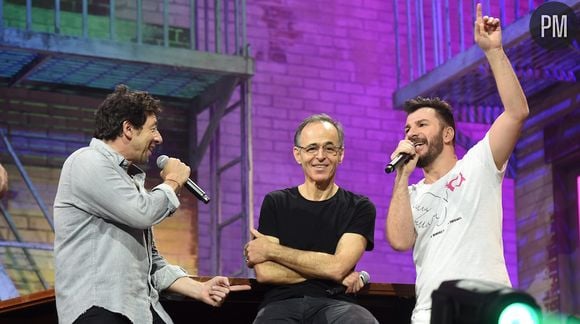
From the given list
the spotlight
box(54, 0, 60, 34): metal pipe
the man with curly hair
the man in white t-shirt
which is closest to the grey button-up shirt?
the man with curly hair

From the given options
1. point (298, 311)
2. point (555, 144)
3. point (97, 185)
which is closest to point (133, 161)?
point (97, 185)

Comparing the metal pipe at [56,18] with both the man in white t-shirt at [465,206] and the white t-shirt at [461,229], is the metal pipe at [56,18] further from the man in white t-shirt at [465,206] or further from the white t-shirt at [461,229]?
the white t-shirt at [461,229]

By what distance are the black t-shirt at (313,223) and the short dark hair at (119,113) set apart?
561 millimetres

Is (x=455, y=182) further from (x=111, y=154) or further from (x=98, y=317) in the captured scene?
(x=98, y=317)

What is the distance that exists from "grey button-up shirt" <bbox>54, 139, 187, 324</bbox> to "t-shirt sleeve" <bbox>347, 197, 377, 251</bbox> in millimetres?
685

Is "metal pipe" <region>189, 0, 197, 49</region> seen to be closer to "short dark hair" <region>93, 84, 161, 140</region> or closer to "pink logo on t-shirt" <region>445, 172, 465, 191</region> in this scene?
"short dark hair" <region>93, 84, 161, 140</region>

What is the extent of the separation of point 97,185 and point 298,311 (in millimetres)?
804

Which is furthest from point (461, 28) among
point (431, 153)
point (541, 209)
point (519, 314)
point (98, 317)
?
point (519, 314)

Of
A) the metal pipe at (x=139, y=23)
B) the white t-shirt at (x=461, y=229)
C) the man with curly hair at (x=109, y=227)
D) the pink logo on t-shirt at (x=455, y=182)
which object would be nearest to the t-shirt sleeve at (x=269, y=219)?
the man with curly hair at (x=109, y=227)

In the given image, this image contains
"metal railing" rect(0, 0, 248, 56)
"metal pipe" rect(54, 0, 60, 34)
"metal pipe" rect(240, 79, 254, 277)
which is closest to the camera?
"metal pipe" rect(54, 0, 60, 34)

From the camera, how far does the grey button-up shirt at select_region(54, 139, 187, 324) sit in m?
3.26

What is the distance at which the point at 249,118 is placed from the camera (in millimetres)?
7027

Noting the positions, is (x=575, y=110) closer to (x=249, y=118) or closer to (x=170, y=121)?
(x=249, y=118)

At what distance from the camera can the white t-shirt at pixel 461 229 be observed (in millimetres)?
3422
